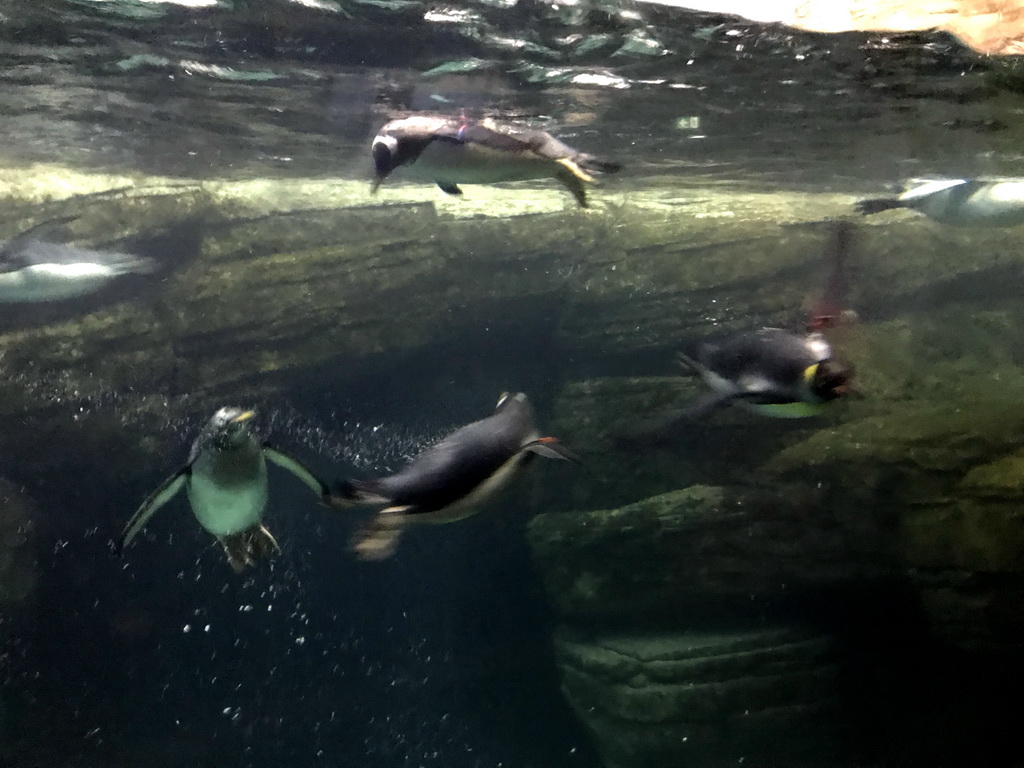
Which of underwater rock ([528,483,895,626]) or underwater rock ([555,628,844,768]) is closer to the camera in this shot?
underwater rock ([555,628,844,768])

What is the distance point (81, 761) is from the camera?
9555 mm

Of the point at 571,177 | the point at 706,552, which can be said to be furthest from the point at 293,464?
the point at 706,552

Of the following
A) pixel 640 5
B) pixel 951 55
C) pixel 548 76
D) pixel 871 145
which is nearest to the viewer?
pixel 640 5

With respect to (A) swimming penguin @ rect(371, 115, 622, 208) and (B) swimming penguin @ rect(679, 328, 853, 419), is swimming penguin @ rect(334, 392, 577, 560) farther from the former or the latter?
(A) swimming penguin @ rect(371, 115, 622, 208)

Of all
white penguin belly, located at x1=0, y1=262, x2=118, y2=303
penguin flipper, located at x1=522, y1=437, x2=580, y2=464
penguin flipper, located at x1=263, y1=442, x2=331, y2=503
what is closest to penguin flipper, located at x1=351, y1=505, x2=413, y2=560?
penguin flipper, located at x1=522, y1=437, x2=580, y2=464

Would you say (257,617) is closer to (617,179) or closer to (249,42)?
(249,42)

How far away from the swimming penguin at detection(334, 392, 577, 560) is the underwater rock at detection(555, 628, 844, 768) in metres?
6.63

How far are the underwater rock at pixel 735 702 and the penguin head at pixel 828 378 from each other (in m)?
6.03

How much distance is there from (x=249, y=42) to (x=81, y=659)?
8.46 m

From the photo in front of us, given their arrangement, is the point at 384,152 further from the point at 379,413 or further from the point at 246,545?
the point at 379,413

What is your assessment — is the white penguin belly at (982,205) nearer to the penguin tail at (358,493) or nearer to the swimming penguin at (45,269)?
the penguin tail at (358,493)

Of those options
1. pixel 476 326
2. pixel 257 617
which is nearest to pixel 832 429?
pixel 476 326

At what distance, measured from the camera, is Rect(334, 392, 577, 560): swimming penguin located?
2.87m

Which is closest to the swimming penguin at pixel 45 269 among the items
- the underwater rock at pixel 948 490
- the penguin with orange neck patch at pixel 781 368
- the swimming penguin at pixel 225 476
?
the swimming penguin at pixel 225 476
